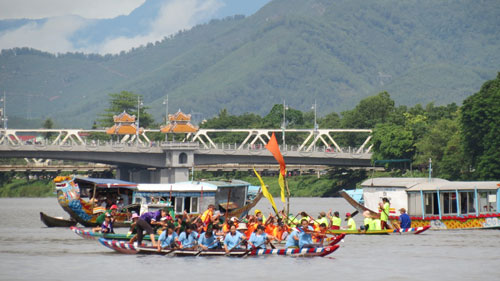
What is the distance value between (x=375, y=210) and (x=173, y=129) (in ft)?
301

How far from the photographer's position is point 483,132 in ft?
338

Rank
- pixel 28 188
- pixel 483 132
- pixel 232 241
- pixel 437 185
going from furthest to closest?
pixel 28 188 < pixel 483 132 < pixel 437 185 < pixel 232 241

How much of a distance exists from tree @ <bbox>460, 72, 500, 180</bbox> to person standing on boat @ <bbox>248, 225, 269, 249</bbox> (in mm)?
59089

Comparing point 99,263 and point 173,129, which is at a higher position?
point 173,129

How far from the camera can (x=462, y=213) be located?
2421 inches

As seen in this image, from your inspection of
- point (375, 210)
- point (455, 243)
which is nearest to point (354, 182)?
point (375, 210)

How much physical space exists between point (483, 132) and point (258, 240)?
63814mm

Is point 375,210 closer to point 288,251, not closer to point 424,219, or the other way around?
point 424,219

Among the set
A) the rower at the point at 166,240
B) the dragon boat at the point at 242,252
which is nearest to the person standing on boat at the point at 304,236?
the dragon boat at the point at 242,252

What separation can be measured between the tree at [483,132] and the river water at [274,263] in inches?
1756

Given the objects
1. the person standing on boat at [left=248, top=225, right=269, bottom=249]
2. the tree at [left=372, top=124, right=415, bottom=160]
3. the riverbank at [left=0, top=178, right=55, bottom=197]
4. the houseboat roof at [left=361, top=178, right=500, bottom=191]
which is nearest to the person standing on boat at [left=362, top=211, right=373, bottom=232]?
the houseboat roof at [left=361, top=178, right=500, bottom=191]

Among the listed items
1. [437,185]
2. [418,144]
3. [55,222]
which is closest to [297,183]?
[418,144]

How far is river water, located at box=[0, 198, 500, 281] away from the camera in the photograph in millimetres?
39656

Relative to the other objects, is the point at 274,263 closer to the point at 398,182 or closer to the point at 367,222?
the point at 367,222
